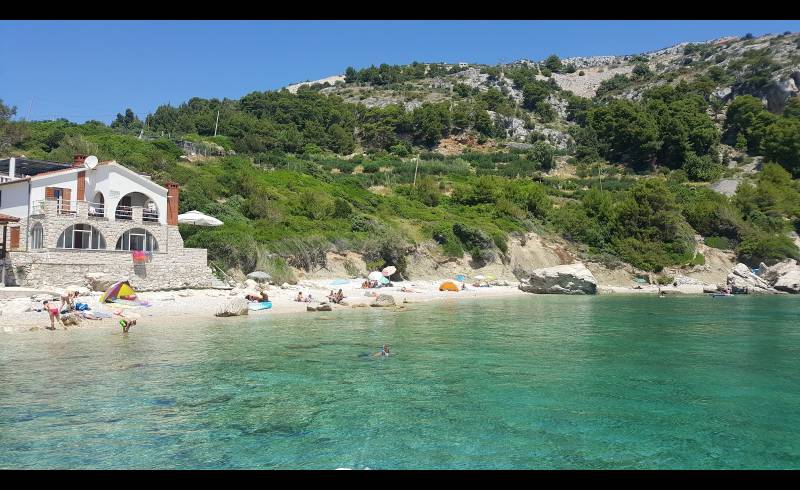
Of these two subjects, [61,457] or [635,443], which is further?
Answer: [635,443]

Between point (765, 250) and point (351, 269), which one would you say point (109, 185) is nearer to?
point (351, 269)

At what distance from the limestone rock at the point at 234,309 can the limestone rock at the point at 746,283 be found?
3998 cm

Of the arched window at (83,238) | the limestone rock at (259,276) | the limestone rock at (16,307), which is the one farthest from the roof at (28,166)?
the limestone rock at (16,307)

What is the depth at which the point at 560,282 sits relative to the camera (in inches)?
1699

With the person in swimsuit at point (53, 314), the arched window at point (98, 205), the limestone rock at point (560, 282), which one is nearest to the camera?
the person in swimsuit at point (53, 314)

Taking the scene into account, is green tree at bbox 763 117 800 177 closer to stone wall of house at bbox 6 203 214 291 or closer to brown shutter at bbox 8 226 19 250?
stone wall of house at bbox 6 203 214 291

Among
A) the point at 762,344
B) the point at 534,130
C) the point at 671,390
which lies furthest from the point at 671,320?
the point at 534,130

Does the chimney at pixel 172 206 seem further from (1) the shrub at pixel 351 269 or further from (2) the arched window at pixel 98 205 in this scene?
(1) the shrub at pixel 351 269

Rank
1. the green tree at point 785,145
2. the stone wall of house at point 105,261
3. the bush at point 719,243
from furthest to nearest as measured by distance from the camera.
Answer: the green tree at point 785,145, the bush at point 719,243, the stone wall of house at point 105,261

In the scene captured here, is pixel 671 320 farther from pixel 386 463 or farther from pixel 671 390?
pixel 386 463

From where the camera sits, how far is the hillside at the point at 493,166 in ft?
152

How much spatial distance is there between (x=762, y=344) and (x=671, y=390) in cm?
899

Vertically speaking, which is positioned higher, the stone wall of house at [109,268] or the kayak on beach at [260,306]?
the stone wall of house at [109,268]
